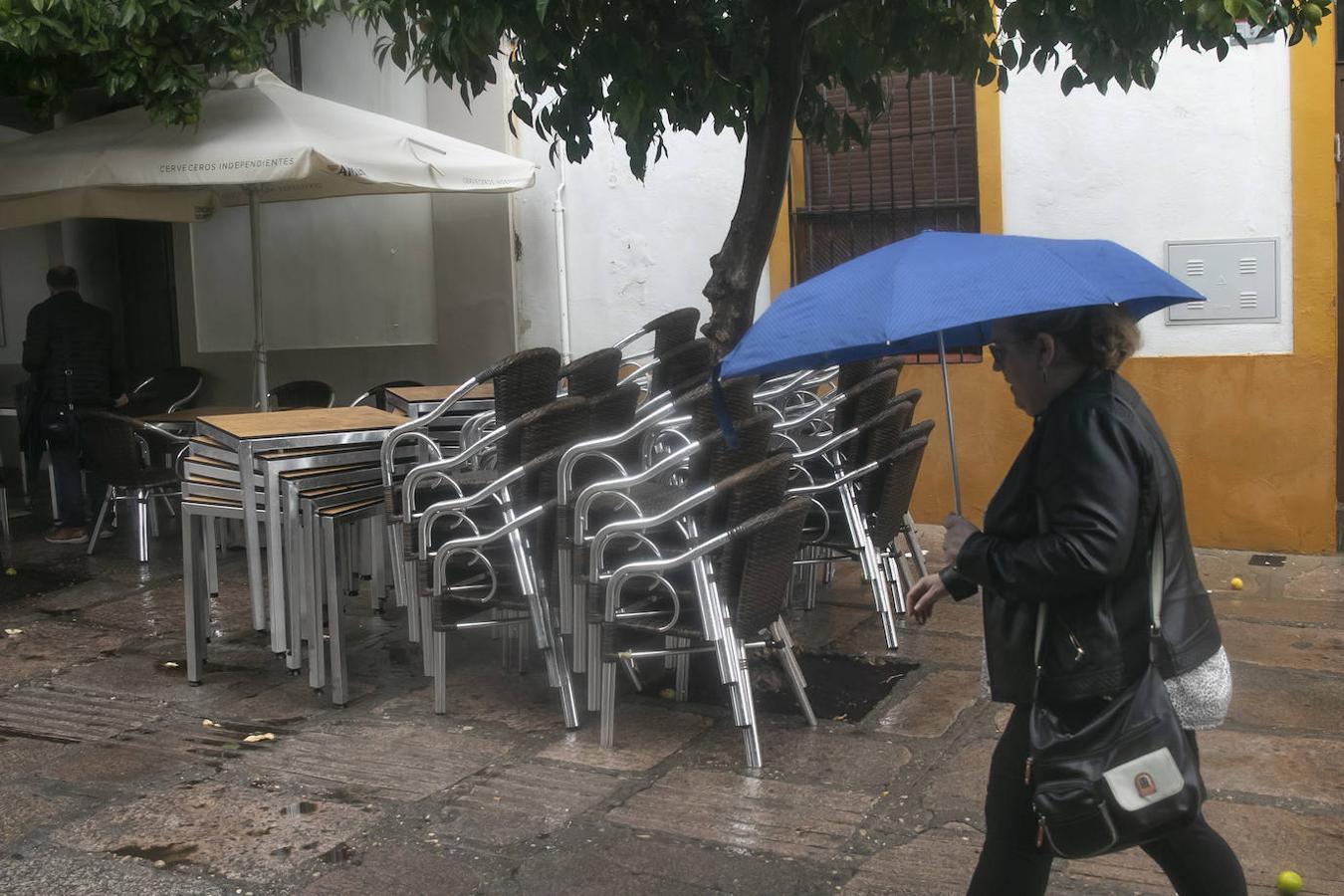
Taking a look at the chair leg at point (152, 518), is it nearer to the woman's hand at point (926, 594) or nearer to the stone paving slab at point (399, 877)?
the stone paving slab at point (399, 877)

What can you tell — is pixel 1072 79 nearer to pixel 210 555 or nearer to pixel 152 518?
pixel 210 555

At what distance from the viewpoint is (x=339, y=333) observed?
33.6ft

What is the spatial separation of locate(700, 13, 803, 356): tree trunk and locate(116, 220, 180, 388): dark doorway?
24.1ft

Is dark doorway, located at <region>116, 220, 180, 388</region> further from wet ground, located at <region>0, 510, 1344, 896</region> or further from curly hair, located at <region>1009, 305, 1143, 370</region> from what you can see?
curly hair, located at <region>1009, 305, 1143, 370</region>

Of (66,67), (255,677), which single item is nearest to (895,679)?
(255,677)

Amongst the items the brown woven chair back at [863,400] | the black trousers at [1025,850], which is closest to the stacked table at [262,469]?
the brown woven chair back at [863,400]

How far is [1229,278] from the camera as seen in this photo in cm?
744

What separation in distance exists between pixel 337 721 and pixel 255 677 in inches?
30.6

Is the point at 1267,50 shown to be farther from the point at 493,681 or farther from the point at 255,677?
the point at 255,677

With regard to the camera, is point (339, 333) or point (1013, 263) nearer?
point (1013, 263)

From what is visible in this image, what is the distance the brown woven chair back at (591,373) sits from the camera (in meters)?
5.17

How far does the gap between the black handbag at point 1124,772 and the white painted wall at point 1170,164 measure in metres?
5.43

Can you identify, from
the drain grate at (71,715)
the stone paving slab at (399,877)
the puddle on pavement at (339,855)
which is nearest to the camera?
the stone paving slab at (399,877)

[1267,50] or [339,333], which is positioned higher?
[1267,50]
